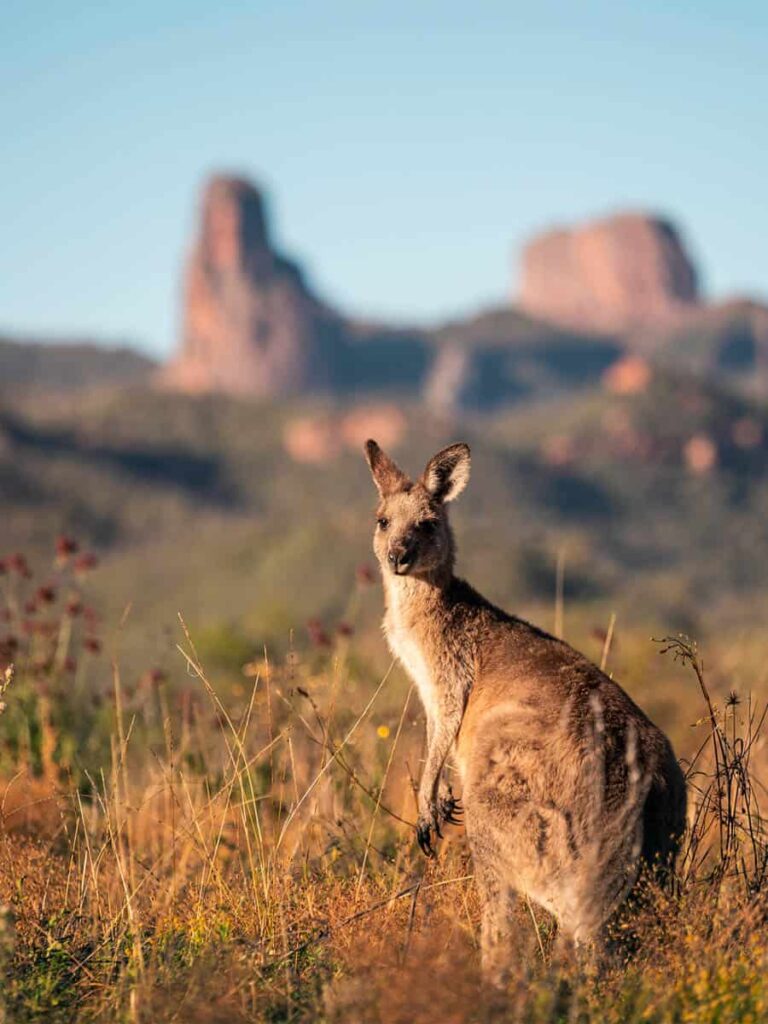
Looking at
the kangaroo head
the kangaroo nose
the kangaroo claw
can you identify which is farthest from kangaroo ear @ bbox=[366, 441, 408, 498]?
the kangaroo claw

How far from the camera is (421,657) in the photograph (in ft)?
21.6

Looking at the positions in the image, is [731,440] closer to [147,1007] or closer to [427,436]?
[427,436]

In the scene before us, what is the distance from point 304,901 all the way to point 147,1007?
49.3 inches

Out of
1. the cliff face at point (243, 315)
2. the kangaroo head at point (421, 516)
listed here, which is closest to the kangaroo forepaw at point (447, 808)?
the kangaroo head at point (421, 516)

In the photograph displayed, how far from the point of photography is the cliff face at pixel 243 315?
179 m

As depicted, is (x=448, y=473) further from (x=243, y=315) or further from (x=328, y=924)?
(x=243, y=315)

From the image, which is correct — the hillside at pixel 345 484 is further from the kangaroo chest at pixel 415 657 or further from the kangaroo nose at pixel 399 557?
the kangaroo nose at pixel 399 557

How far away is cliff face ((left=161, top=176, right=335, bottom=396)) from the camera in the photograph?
179 m

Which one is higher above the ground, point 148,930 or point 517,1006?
point 517,1006

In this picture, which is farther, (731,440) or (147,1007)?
(731,440)

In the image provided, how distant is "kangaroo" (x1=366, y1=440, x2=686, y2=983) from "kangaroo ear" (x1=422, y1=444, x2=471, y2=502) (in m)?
0.82

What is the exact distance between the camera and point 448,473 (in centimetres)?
703

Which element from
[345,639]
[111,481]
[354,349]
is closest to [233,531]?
[111,481]

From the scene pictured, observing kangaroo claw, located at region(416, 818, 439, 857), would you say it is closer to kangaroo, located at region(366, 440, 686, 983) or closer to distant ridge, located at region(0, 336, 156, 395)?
kangaroo, located at region(366, 440, 686, 983)
